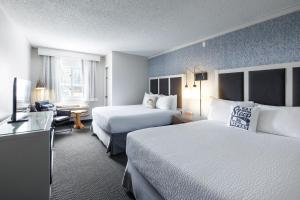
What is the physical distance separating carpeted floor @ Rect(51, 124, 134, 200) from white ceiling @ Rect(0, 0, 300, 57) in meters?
2.45

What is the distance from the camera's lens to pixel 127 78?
201 inches

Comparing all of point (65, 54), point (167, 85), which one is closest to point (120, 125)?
point (167, 85)

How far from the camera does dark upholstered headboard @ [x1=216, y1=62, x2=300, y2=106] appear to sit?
215 cm

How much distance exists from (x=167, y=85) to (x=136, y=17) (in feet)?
7.64

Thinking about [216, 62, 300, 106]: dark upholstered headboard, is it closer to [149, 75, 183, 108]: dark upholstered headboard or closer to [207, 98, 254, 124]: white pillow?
[207, 98, 254, 124]: white pillow

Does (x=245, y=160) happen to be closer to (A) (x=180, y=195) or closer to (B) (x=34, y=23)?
(A) (x=180, y=195)

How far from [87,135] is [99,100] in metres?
1.98

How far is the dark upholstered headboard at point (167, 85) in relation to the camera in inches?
162

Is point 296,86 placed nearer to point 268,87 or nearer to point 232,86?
point 268,87

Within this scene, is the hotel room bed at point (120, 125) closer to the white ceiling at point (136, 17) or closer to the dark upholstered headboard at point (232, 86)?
the dark upholstered headboard at point (232, 86)

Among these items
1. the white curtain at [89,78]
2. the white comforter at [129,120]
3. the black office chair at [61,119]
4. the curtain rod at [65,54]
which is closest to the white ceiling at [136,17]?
the curtain rod at [65,54]

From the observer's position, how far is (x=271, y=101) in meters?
2.36

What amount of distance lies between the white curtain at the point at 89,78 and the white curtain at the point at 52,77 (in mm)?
814

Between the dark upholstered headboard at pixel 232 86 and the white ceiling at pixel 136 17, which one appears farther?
the dark upholstered headboard at pixel 232 86
